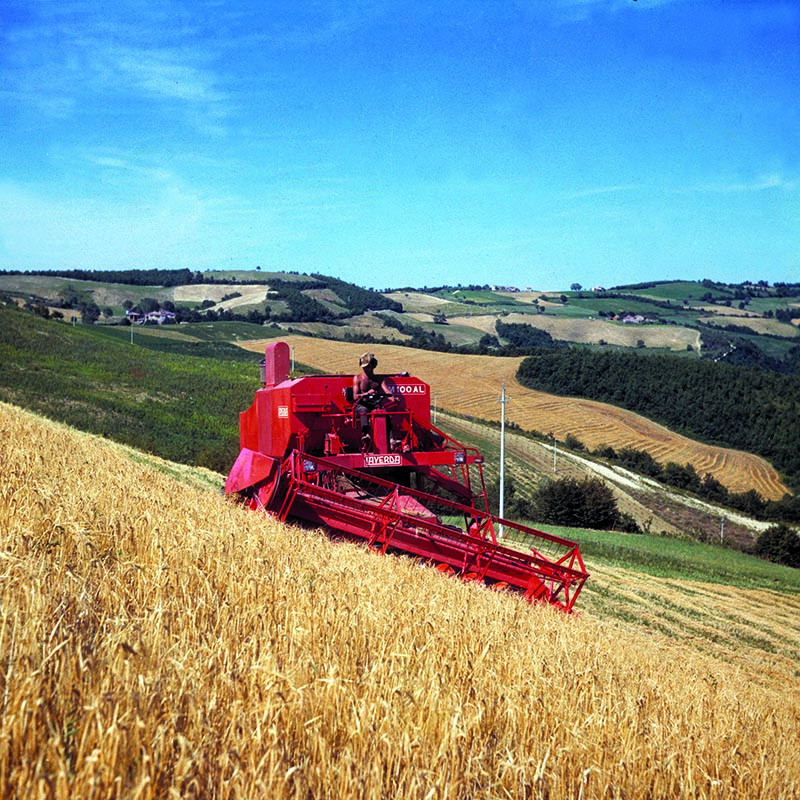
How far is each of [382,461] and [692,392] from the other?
8296cm

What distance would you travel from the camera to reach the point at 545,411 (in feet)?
243

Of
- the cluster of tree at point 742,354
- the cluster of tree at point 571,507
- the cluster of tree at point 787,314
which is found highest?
the cluster of tree at point 787,314

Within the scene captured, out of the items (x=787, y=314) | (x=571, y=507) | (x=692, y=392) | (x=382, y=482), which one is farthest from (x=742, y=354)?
(x=382, y=482)

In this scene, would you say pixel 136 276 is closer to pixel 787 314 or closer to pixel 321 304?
pixel 321 304

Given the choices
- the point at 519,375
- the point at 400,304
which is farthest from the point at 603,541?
the point at 400,304

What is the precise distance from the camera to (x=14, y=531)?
496 cm

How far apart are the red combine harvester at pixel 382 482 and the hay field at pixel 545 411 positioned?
174ft

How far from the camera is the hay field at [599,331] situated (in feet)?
451

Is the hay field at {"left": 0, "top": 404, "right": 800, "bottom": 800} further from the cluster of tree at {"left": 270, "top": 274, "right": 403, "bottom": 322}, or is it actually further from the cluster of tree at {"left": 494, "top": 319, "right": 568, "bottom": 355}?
the cluster of tree at {"left": 494, "top": 319, "right": 568, "bottom": 355}

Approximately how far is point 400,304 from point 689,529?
11517 cm

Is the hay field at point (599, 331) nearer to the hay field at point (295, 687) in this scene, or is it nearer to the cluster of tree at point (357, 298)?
the cluster of tree at point (357, 298)

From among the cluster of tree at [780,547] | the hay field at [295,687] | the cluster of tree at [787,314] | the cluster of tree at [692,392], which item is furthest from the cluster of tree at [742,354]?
the hay field at [295,687]

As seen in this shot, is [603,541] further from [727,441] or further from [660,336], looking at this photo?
[660,336]

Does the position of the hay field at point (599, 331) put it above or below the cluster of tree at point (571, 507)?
above
